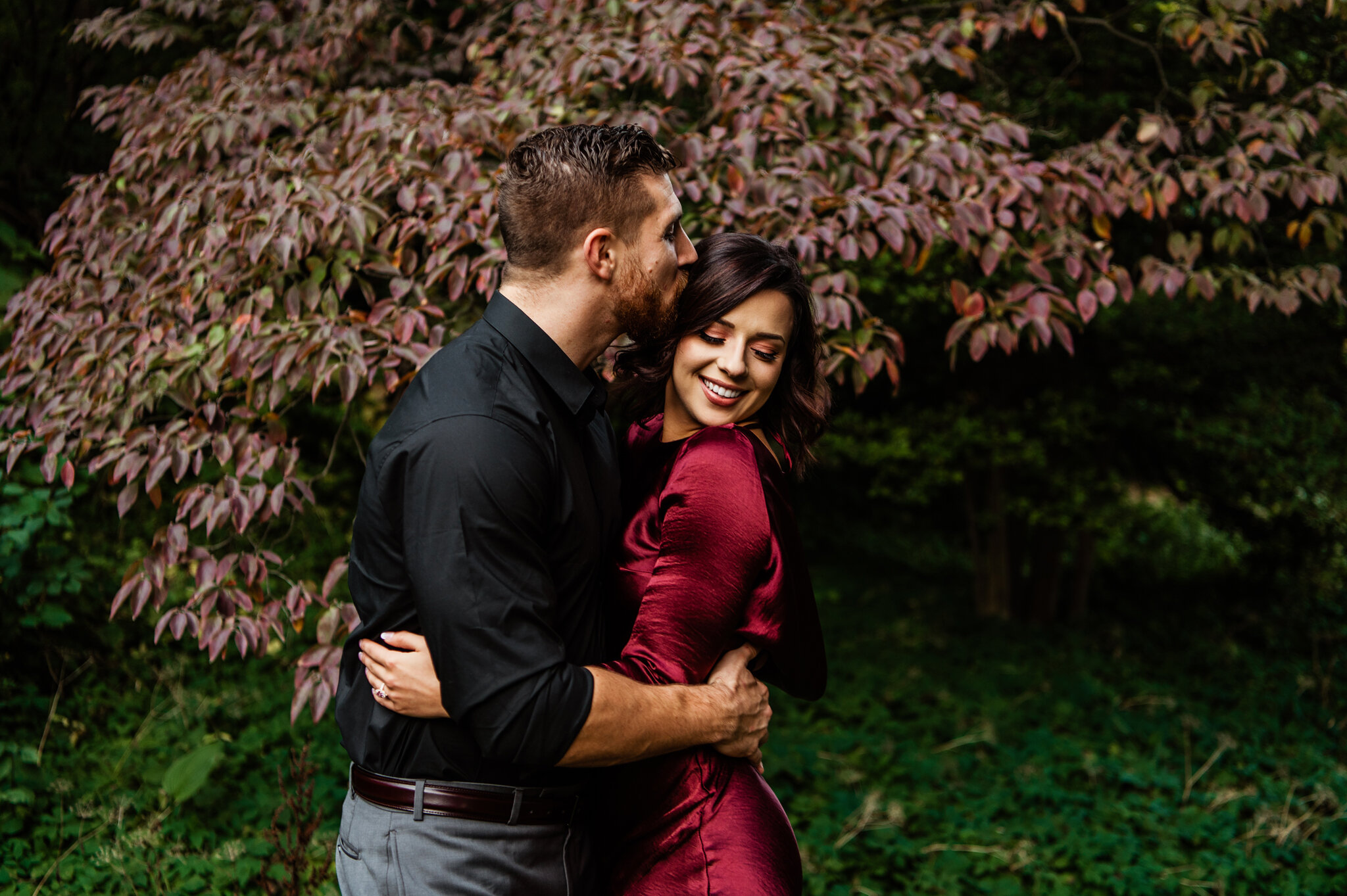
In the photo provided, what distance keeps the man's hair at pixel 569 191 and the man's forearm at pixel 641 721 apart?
76 centimetres

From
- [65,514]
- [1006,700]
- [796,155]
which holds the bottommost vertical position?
[1006,700]

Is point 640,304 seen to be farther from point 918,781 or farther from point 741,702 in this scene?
point 918,781

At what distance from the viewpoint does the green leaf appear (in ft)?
11.8

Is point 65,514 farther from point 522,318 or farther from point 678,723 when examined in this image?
point 678,723

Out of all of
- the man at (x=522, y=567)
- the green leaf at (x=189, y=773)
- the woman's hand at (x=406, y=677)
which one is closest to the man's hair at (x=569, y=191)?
the man at (x=522, y=567)

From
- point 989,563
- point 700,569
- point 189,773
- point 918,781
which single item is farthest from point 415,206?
point 989,563

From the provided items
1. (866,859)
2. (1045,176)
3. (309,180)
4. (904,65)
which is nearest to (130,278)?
(309,180)

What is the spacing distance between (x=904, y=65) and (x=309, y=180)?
2.01 metres

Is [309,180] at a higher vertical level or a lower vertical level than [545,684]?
higher

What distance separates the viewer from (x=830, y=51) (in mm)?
3277

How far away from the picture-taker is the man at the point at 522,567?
141cm

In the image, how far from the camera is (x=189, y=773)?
143 inches

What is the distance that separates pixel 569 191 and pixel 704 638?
840mm

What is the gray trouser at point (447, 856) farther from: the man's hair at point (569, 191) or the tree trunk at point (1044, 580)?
the tree trunk at point (1044, 580)
